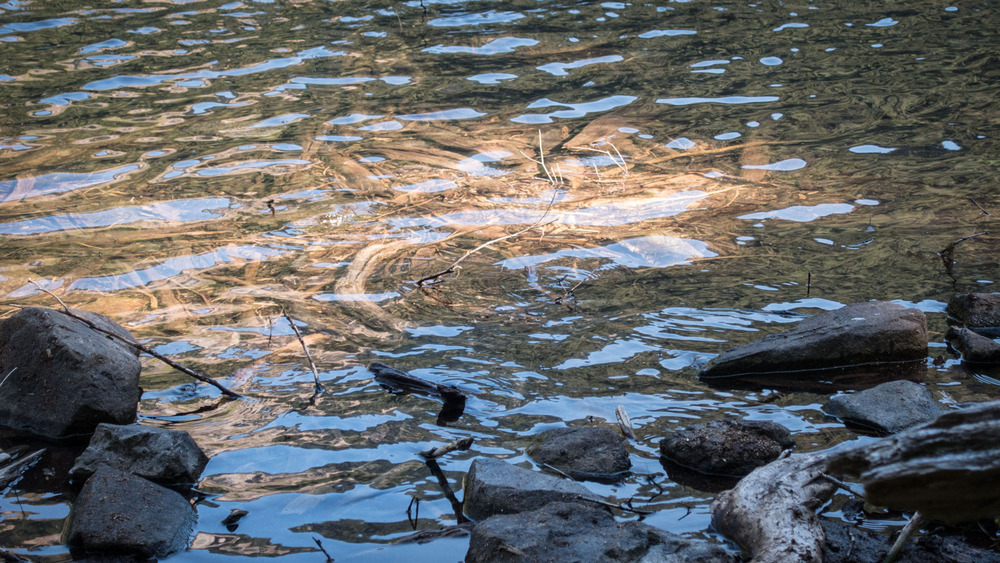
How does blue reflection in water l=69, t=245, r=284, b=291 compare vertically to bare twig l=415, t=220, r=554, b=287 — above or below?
above

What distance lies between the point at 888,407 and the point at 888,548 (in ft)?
2.74

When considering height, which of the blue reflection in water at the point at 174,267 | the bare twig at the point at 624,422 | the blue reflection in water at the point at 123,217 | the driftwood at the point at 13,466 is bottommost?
the bare twig at the point at 624,422

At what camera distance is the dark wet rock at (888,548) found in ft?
8.26

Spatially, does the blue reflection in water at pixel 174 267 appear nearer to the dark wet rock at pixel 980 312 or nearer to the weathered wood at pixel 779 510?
the weathered wood at pixel 779 510

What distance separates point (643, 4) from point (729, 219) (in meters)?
5.94

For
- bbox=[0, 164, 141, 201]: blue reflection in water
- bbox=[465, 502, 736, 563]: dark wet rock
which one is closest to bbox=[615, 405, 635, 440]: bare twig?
bbox=[465, 502, 736, 563]: dark wet rock

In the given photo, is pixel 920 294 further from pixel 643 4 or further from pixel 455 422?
pixel 643 4

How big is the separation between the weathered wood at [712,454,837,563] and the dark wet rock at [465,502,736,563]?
0.42 feet

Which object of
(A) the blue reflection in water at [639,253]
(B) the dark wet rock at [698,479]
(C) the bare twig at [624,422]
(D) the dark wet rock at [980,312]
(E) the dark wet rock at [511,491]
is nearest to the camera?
(E) the dark wet rock at [511,491]

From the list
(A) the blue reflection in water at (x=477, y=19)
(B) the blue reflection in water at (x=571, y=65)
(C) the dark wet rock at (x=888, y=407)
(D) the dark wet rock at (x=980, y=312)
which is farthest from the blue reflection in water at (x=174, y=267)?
(A) the blue reflection in water at (x=477, y=19)

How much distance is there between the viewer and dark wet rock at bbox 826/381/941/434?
3.22 metres

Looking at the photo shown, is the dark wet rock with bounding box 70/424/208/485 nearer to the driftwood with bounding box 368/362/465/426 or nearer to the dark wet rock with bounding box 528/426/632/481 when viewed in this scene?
the driftwood with bounding box 368/362/465/426

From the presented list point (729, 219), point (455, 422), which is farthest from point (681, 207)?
point (455, 422)

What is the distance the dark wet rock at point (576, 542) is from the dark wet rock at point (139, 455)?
1.21 meters
